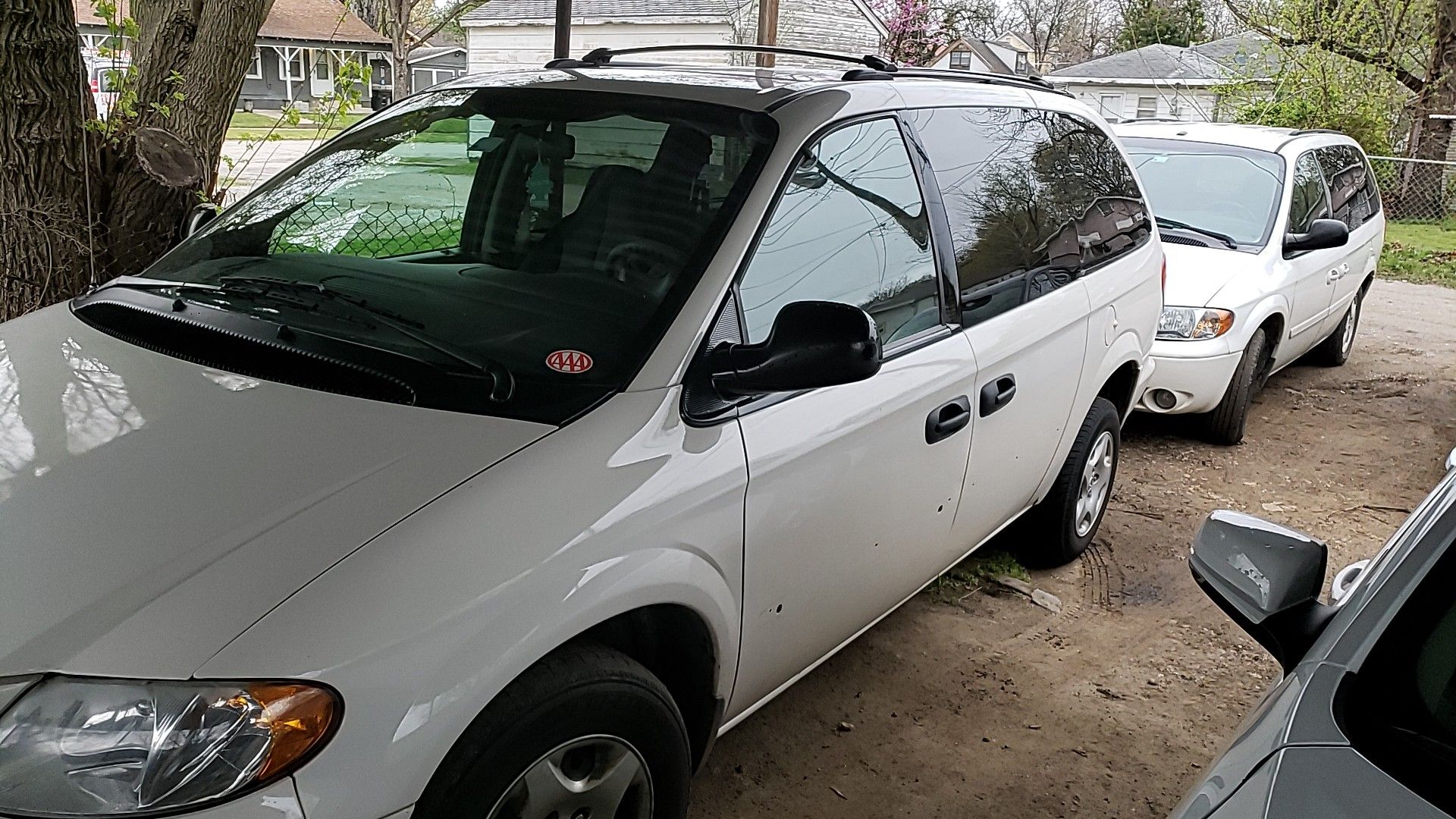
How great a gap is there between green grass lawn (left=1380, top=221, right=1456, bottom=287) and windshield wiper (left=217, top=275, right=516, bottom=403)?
13.8 m

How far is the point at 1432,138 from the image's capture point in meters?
18.9

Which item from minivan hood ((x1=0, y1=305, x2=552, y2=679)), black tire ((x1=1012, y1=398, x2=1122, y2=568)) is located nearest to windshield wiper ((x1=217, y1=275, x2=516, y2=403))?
minivan hood ((x1=0, y1=305, x2=552, y2=679))

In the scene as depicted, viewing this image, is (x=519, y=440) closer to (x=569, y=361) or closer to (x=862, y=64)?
(x=569, y=361)

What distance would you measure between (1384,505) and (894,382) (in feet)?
13.2

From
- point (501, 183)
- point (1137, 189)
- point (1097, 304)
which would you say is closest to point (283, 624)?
point (501, 183)

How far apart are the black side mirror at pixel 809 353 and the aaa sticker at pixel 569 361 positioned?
27 cm

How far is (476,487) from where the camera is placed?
2055mm

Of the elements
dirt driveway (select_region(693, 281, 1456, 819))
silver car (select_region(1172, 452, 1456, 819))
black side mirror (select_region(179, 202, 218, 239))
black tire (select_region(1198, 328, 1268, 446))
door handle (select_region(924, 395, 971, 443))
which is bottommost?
dirt driveway (select_region(693, 281, 1456, 819))

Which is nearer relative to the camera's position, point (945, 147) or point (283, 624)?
point (283, 624)

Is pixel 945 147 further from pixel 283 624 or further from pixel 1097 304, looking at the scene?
pixel 283 624

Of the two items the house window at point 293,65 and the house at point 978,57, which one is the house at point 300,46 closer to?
the house window at point 293,65

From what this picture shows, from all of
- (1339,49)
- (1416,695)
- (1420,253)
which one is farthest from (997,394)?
(1339,49)

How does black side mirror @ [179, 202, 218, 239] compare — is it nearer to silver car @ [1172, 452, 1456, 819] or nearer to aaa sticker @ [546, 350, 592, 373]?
aaa sticker @ [546, 350, 592, 373]

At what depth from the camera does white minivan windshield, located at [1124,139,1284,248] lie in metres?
6.89
